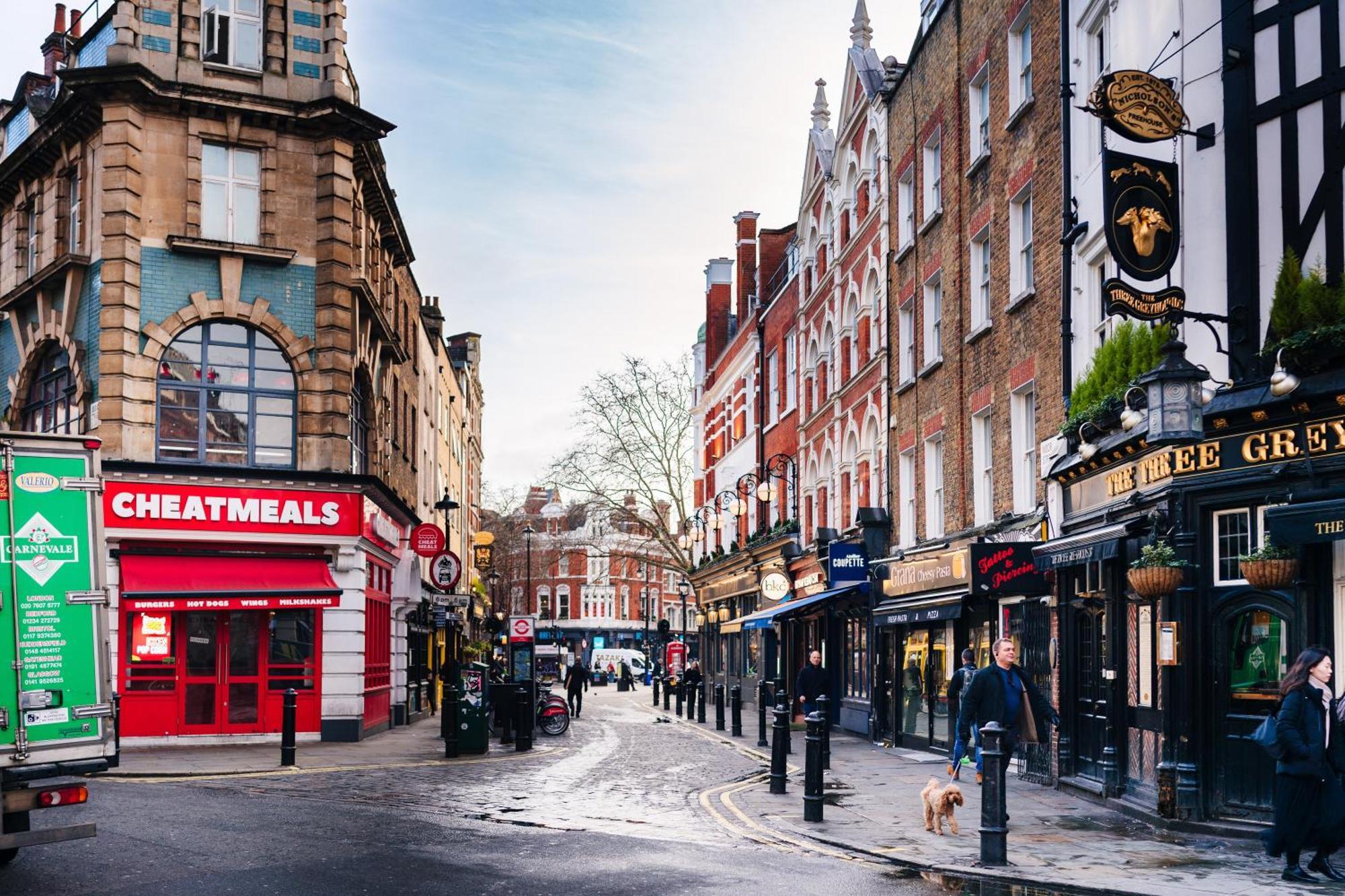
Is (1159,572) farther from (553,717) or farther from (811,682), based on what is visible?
(553,717)

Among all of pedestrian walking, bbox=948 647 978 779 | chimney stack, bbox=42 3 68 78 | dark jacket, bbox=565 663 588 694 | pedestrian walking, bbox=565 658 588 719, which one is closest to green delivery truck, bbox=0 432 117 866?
pedestrian walking, bbox=948 647 978 779

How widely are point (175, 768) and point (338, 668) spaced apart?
6053 millimetres

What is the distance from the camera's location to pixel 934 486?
25.6 meters

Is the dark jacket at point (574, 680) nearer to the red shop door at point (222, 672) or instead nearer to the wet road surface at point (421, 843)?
the red shop door at point (222, 672)

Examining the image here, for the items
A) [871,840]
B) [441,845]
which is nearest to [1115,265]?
[871,840]

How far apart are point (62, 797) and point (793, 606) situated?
946 inches

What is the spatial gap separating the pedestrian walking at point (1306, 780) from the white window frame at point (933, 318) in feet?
47.5

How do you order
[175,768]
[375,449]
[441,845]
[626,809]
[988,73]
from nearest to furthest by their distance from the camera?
[441,845] < [626,809] < [175,768] < [988,73] < [375,449]

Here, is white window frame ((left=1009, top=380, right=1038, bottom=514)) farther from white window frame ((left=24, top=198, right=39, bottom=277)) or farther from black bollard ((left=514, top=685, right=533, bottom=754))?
white window frame ((left=24, top=198, right=39, bottom=277))

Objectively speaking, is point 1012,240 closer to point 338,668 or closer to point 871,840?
point 871,840

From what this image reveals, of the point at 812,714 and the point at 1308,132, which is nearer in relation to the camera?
the point at 1308,132

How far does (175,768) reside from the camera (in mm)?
20734

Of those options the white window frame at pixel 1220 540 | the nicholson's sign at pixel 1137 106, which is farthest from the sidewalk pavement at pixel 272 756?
the nicholson's sign at pixel 1137 106

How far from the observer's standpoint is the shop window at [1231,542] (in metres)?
13.7
